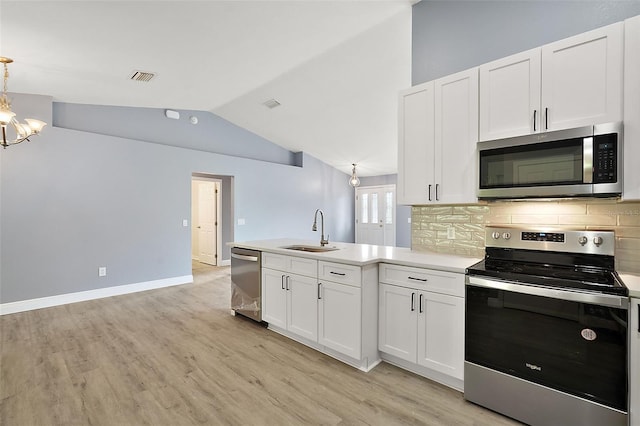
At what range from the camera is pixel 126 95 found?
4574 millimetres

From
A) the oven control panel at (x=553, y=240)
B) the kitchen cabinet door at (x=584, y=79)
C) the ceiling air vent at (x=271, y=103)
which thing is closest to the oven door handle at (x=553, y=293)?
the oven control panel at (x=553, y=240)

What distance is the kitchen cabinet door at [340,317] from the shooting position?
96.6 inches

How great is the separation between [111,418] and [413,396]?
6.38ft

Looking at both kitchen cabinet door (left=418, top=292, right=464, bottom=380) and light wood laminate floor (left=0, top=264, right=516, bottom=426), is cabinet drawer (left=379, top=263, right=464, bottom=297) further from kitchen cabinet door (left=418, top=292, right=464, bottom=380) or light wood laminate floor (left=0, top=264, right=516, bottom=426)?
light wood laminate floor (left=0, top=264, right=516, bottom=426)

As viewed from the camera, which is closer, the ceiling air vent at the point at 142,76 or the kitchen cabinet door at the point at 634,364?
the kitchen cabinet door at the point at 634,364

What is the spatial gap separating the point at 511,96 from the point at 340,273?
1792 mm

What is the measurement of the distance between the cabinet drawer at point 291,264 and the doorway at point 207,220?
169 inches

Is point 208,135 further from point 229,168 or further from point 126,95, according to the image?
point 126,95

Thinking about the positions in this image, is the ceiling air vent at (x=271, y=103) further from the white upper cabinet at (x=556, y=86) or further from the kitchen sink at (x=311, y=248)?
the white upper cabinet at (x=556, y=86)

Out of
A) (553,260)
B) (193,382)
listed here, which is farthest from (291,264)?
(553,260)

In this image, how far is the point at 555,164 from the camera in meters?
1.97

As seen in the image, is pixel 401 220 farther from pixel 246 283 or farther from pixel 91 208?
pixel 91 208

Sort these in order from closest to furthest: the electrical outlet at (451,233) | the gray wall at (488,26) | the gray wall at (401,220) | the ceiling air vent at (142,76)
Answer: the gray wall at (488,26)
the electrical outlet at (451,233)
the ceiling air vent at (142,76)
the gray wall at (401,220)

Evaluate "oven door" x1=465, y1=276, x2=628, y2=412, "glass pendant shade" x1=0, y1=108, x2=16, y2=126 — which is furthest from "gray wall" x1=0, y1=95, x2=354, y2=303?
"oven door" x1=465, y1=276, x2=628, y2=412
